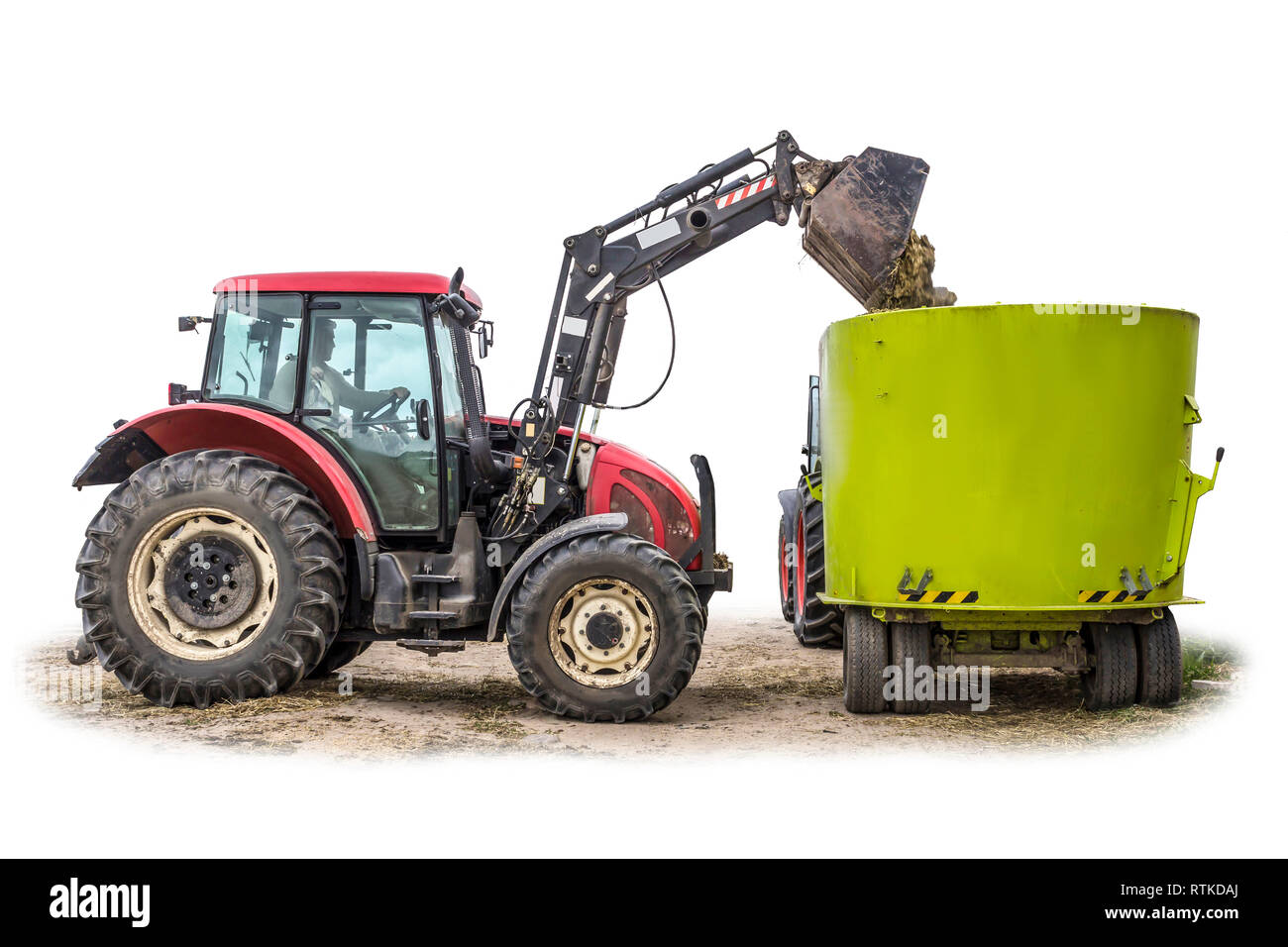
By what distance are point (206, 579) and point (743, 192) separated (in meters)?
4.28

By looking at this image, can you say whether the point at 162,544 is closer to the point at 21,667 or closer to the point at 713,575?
the point at 21,667

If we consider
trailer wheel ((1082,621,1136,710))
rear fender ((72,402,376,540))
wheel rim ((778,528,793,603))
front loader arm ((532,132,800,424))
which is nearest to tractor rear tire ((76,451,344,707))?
rear fender ((72,402,376,540))

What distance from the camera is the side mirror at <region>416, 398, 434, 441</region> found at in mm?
7336

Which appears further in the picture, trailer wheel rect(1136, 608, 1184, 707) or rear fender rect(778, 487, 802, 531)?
rear fender rect(778, 487, 802, 531)

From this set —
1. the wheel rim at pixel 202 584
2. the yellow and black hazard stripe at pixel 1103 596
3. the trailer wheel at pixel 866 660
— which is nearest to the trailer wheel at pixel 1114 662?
the yellow and black hazard stripe at pixel 1103 596

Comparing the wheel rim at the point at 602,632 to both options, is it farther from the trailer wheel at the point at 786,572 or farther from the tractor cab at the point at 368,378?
the trailer wheel at the point at 786,572

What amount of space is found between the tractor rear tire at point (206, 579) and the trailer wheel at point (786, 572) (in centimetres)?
525

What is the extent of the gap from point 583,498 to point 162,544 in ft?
8.95

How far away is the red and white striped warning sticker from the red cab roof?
1.93 metres

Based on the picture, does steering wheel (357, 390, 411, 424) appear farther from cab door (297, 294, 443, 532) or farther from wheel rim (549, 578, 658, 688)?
wheel rim (549, 578, 658, 688)

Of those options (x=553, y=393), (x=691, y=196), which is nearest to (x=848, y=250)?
(x=691, y=196)

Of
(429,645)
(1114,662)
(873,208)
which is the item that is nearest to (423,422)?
(429,645)

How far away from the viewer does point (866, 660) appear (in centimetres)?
704

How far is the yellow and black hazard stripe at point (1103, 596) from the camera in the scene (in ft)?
22.0
